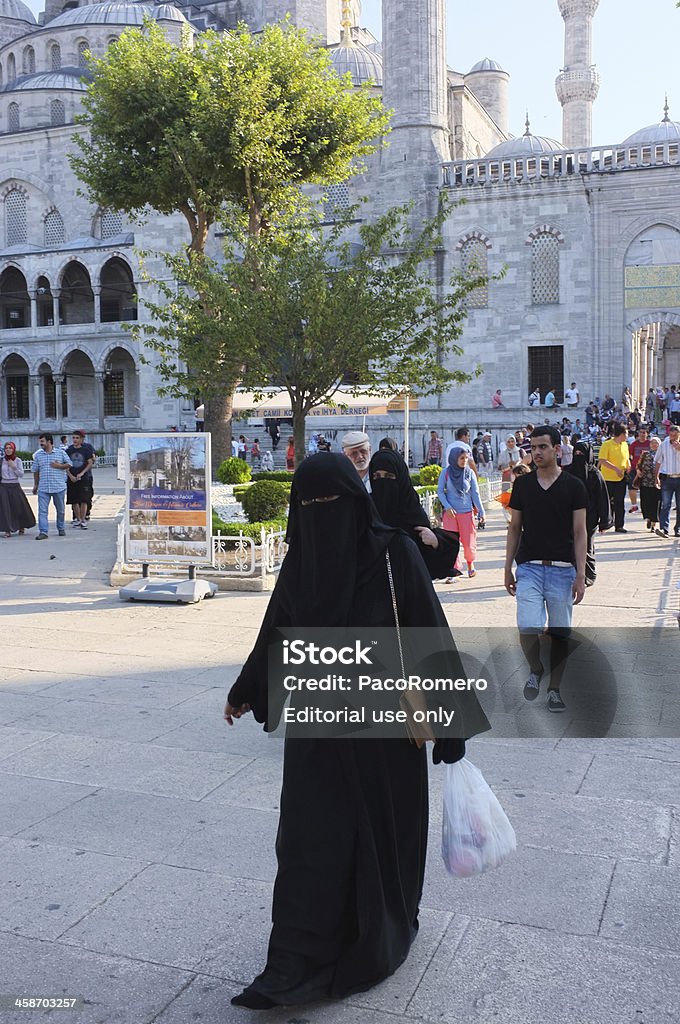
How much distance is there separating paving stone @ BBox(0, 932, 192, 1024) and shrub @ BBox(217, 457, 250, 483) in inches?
595

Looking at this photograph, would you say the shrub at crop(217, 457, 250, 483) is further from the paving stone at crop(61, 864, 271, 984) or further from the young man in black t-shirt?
the paving stone at crop(61, 864, 271, 984)

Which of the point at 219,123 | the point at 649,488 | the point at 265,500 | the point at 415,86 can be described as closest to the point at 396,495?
the point at 265,500

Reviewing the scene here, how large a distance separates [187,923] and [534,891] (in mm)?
1238

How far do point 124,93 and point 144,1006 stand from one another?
18173mm

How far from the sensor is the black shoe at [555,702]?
5.68 metres

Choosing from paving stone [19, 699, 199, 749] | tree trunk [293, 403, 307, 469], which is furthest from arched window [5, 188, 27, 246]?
paving stone [19, 699, 199, 749]

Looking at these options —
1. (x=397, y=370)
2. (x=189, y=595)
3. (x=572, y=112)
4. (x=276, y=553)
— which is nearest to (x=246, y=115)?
(x=397, y=370)

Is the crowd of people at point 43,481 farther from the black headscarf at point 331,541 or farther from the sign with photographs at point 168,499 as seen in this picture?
the black headscarf at point 331,541

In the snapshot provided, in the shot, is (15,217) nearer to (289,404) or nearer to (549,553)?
(289,404)

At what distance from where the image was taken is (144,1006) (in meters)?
2.76

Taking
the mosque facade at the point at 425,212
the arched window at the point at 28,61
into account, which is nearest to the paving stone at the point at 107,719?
the mosque facade at the point at 425,212

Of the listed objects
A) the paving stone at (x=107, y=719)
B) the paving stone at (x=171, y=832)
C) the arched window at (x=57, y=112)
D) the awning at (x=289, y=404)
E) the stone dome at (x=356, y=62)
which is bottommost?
the paving stone at (x=171, y=832)

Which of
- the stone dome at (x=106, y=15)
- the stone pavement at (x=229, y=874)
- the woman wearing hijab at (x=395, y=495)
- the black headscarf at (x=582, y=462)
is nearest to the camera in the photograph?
the stone pavement at (x=229, y=874)

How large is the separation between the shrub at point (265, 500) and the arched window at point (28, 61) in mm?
46693
